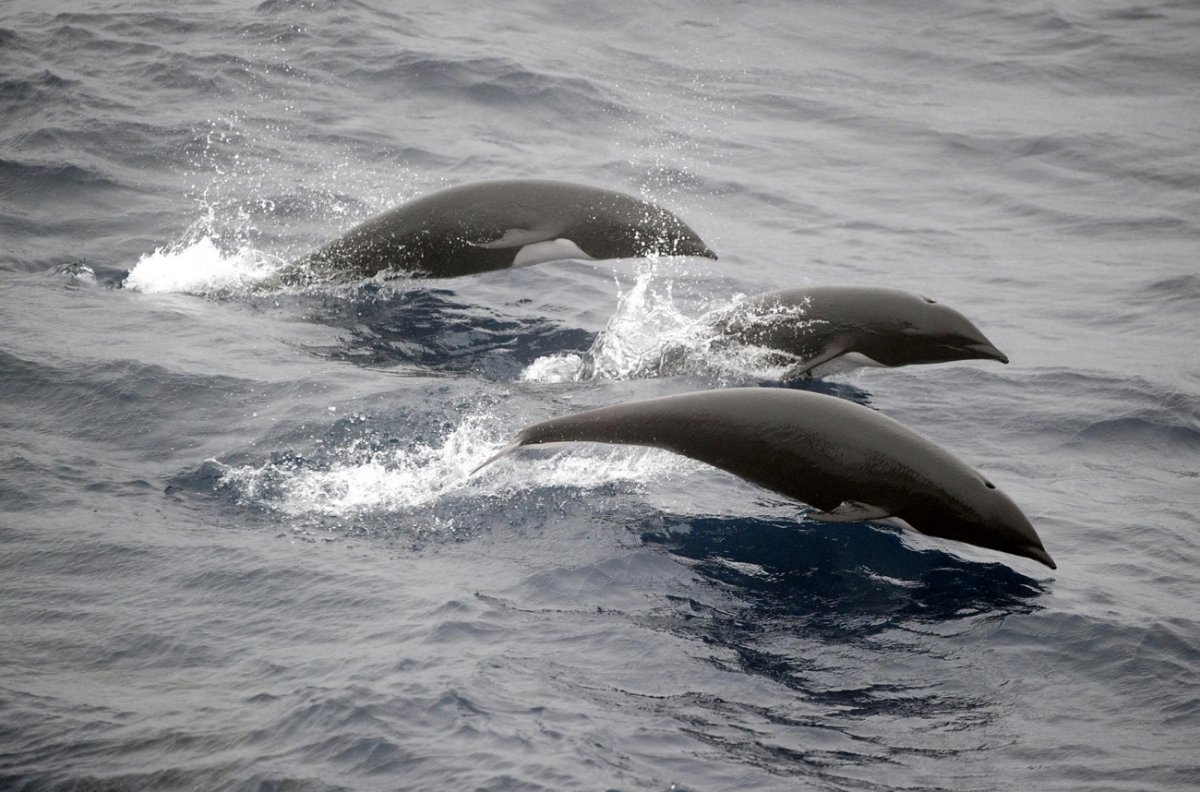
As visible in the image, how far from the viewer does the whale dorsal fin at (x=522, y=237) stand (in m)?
13.1

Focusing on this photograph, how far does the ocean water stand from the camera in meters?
7.12

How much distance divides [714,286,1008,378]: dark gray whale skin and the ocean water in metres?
0.42

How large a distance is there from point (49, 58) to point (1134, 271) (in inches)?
655

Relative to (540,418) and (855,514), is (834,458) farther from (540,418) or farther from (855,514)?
(540,418)

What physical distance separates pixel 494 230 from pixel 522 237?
0.93 feet

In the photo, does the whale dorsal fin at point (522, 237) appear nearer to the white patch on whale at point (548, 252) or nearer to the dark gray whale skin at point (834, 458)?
the white patch on whale at point (548, 252)

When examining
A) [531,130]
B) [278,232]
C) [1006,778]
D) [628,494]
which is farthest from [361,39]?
[1006,778]

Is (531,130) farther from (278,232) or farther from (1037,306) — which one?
(1037,306)

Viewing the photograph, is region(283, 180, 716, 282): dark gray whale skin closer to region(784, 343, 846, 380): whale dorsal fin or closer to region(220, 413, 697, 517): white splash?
region(784, 343, 846, 380): whale dorsal fin

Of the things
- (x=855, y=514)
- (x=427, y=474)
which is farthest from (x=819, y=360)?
(x=427, y=474)

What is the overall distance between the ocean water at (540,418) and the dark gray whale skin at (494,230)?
0.57m

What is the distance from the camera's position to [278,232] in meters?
16.1

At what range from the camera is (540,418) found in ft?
35.9

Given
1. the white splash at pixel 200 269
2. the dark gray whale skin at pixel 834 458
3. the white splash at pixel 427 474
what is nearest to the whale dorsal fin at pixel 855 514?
the dark gray whale skin at pixel 834 458
